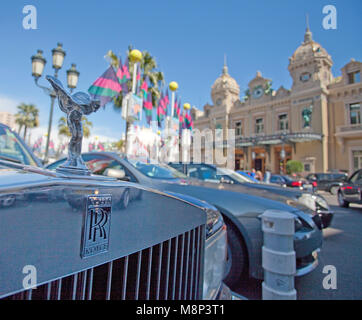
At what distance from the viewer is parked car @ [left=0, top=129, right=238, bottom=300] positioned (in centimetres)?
49

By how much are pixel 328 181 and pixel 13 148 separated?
1816cm

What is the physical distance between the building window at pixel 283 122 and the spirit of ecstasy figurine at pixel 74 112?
86.9 ft

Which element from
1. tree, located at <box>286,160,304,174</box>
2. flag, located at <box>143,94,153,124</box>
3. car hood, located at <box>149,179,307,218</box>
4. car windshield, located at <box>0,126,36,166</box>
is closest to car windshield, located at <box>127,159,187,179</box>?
car hood, located at <box>149,179,307,218</box>

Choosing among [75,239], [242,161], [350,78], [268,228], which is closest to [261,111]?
[242,161]

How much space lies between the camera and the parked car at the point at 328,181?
1539 centimetres

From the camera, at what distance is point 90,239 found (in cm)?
62

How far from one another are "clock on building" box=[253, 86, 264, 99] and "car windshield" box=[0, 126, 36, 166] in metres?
28.6

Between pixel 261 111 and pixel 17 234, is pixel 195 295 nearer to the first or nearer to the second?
pixel 17 234

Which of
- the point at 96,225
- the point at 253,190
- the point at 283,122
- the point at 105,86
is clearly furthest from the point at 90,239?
the point at 283,122

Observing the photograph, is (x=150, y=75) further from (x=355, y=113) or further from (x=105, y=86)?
A: (x=355, y=113)

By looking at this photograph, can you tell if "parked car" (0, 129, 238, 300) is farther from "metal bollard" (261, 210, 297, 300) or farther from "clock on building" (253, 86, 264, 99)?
"clock on building" (253, 86, 264, 99)

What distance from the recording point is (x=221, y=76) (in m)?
33.3

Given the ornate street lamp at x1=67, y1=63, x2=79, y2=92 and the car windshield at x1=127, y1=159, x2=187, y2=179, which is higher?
the ornate street lamp at x1=67, y1=63, x2=79, y2=92

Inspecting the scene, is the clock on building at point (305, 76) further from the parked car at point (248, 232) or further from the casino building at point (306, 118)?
the parked car at point (248, 232)
